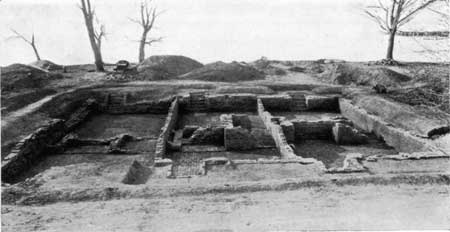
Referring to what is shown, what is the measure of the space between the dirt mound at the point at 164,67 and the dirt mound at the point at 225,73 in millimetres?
1235

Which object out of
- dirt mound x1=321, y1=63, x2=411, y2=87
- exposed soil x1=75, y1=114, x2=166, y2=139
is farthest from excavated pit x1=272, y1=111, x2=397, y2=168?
dirt mound x1=321, y1=63, x2=411, y2=87

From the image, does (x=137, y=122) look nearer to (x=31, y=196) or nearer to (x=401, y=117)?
(x=31, y=196)

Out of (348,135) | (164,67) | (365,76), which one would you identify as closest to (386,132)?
(348,135)

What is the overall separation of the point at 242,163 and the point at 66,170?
14.7 feet

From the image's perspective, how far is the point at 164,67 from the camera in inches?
848

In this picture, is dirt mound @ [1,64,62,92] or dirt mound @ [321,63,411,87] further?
dirt mound @ [321,63,411,87]

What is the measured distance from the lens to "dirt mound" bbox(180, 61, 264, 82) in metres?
20.8

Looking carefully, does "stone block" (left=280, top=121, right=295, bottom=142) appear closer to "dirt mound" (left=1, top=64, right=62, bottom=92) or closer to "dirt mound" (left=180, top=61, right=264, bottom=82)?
"dirt mound" (left=180, top=61, right=264, bottom=82)

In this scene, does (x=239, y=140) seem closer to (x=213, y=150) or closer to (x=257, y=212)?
(x=213, y=150)

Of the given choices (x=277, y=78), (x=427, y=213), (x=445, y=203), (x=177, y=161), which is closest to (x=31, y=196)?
(x=177, y=161)

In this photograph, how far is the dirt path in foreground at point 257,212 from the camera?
547 centimetres

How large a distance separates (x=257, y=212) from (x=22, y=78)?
1584 cm

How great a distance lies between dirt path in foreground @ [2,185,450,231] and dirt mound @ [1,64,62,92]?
11896 mm

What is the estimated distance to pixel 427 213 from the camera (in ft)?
19.1
